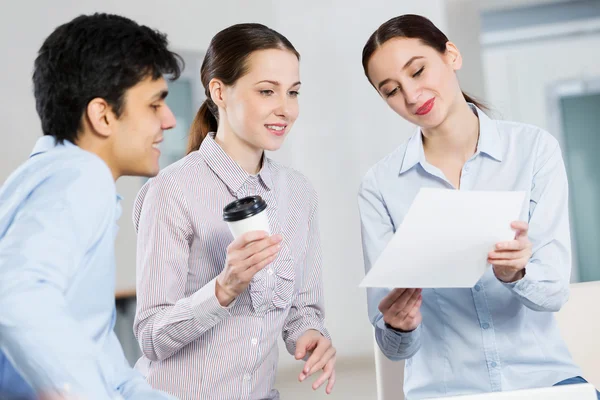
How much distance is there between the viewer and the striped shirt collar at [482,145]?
5.61ft

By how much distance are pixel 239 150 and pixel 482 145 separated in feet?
1.91

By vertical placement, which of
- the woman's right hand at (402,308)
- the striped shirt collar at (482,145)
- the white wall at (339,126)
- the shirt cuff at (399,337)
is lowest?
the white wall at (339,126)

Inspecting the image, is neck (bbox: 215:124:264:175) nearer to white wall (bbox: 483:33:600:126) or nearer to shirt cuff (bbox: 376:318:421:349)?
shirt cuff (bbox: 376:318:421:349)

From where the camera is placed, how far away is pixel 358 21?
5.03 metres

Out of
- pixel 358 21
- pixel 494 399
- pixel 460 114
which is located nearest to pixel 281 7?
pixel 358 21

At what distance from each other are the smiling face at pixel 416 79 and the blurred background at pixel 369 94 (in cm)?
314

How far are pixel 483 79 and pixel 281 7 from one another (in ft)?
4.94

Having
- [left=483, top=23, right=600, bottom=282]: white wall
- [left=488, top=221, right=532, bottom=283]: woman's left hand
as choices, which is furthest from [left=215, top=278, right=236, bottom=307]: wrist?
[left=483, top=23, right=600, bottom=282]: white wall

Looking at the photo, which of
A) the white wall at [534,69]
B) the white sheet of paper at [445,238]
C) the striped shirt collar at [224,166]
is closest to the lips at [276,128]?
the striped shirt collar at [224,166]

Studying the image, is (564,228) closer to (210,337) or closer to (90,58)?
(210,337)

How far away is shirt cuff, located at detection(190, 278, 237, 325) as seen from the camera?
138 centimetres

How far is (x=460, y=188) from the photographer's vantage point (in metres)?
1.71

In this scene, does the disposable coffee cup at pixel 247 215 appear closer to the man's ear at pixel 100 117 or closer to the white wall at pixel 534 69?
the man's ear at pixel 100 117

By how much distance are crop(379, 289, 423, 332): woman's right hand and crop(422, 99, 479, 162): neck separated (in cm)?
43
